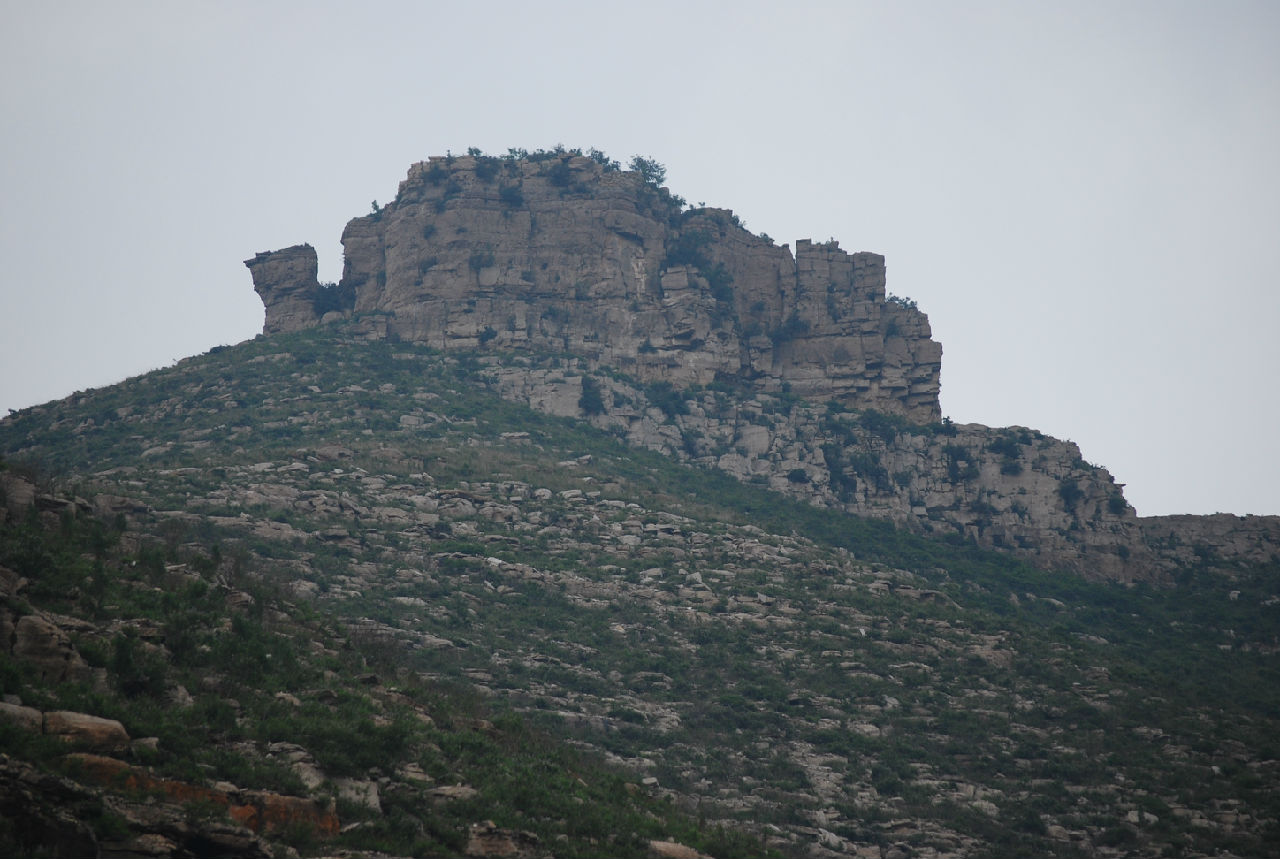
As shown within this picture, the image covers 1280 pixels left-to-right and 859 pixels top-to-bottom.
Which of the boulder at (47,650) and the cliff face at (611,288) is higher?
the cliff face at (611,288)

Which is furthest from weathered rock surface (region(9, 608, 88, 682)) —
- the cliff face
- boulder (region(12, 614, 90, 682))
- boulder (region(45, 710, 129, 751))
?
the cliff face

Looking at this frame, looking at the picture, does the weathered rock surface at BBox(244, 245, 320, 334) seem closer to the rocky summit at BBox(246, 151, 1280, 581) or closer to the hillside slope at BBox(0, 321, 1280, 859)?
the rocky summit at BBox(246, 151, 1280, 581)

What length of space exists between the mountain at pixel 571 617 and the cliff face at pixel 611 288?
473 mm

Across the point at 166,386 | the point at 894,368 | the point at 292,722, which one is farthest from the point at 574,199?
the point at 292,722

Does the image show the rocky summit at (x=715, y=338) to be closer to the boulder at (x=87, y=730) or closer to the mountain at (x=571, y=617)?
the mountain at (x=571, y=617)

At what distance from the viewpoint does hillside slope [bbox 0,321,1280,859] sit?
20047 mm

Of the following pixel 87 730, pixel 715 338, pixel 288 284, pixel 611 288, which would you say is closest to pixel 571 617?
pixel 87 730

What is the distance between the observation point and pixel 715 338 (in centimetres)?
7094

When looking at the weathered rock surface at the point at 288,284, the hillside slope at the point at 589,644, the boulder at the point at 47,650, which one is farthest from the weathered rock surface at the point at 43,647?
the weathered rock surface at the point at 288,284

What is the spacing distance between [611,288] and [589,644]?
37.6 m

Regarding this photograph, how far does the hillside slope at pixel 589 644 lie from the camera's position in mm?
20047

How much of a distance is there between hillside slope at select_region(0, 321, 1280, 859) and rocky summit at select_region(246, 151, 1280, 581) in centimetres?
329

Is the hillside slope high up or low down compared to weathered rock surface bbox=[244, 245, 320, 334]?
down

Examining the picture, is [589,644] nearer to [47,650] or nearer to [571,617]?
[571,617]
